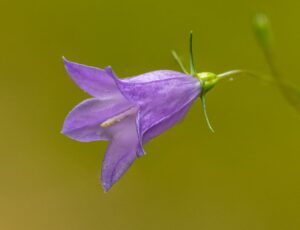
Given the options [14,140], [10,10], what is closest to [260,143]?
[14,140]

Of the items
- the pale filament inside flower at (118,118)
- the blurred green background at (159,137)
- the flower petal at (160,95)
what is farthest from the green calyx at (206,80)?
the blurred green background at (159,137)

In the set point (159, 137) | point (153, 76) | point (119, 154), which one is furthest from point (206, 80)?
point (159, 137)

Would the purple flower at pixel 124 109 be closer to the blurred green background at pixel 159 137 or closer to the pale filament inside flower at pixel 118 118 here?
the pale filament inside flower at pixel 118 118

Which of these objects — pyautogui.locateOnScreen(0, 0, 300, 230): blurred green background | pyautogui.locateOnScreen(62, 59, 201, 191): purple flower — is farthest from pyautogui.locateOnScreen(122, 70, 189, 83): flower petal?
pyautogui.locateOnScreen(0, 0, 300, 230): blurred green background

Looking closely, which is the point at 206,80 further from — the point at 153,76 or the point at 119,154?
the point at 119,154

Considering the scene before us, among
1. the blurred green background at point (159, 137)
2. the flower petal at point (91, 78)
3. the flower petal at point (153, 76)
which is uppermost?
the flower petal at point (91, 78)
